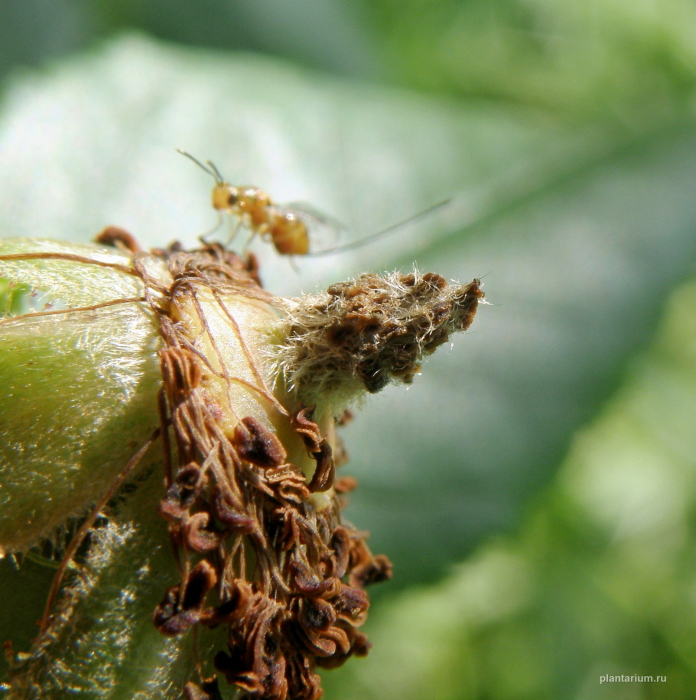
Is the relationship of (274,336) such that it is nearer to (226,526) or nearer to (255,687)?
(226,526)

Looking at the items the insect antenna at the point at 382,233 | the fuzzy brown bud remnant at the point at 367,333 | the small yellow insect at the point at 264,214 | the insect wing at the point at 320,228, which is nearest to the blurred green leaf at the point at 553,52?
the insect antenna at the point at 382,233

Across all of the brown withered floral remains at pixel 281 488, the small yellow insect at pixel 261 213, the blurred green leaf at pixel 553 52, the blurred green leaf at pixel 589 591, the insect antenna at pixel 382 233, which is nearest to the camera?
the brown withered floral remains at pixel 281 488

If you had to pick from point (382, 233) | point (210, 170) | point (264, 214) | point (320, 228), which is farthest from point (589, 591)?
point (210, 170)

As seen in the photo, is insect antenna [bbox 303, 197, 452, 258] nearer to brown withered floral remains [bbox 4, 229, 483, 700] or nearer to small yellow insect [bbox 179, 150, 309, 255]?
small yellow insect [bbox 179, 150, 309, 255]

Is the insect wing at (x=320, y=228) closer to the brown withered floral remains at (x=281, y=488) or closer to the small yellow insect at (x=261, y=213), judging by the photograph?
the small yellow insect at (x=261, y=213)

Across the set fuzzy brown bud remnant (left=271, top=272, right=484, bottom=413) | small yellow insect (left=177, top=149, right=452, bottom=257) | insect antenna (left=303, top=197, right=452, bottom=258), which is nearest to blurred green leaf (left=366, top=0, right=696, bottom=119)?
insect antenna (left=303, top=197, right=452, bottom=258)

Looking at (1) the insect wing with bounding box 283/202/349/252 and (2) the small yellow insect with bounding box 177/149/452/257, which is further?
(1) the insect wing with bounding box 283/202/349/252
